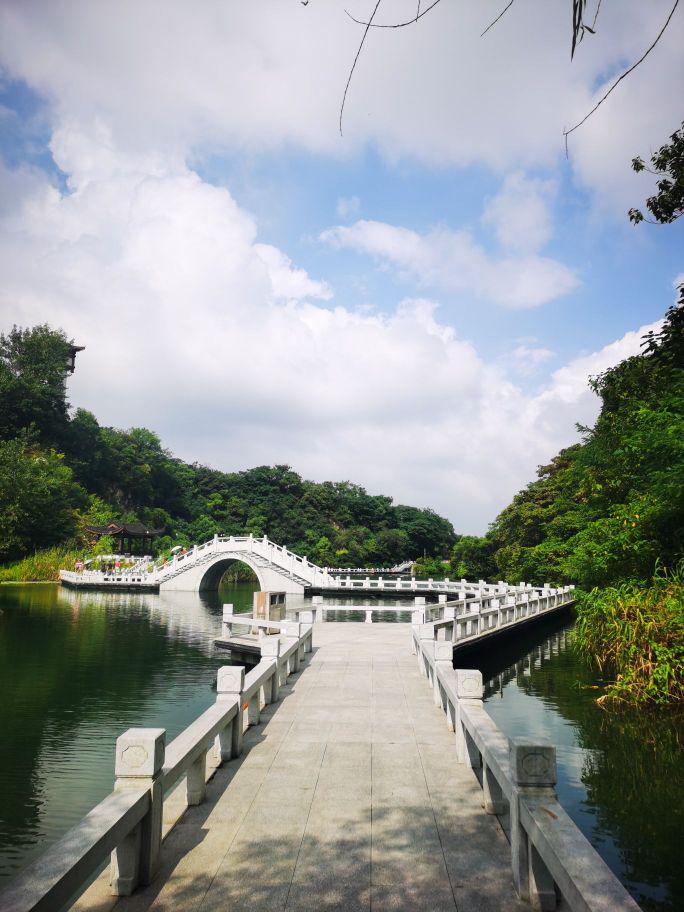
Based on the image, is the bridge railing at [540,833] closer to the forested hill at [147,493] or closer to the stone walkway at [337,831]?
the stone walkway at [337,831]

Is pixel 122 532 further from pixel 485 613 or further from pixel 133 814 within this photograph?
pixel 133 814

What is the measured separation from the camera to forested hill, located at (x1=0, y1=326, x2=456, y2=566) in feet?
189

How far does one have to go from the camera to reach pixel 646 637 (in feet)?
36.6

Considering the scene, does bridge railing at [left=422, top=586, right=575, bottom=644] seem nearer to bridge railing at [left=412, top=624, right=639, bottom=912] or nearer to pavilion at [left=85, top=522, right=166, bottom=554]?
bridge railing at [left=412, top=624, right=639, bottom=912]

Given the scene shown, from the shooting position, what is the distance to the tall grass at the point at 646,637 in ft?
35.7

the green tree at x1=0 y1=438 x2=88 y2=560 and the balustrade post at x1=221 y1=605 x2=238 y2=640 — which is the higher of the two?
the green tree at x1=0 y1=438 x2=88 y2=560

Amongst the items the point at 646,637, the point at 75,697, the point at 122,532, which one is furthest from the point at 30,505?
the point at 646,637

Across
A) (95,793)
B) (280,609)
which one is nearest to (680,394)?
(280,609)

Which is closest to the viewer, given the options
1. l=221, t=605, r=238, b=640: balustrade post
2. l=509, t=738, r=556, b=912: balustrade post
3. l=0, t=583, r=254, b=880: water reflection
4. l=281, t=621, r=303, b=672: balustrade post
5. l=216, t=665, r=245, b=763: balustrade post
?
l=509, t=738, r=556, b=912: balustrade post

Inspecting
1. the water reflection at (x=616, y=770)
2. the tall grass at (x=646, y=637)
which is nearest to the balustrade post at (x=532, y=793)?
the water reflection at (x=616, y=770)

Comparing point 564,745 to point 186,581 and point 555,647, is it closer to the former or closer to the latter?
point 555,647

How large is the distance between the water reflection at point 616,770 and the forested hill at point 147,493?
1883 inches

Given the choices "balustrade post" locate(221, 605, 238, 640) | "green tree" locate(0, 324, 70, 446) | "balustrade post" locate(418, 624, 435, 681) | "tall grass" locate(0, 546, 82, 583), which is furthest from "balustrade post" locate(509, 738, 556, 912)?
"green tree" locate(0, 324, 70, 446)

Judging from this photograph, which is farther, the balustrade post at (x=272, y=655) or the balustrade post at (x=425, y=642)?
the balustrade post at (x=425, y=642)
